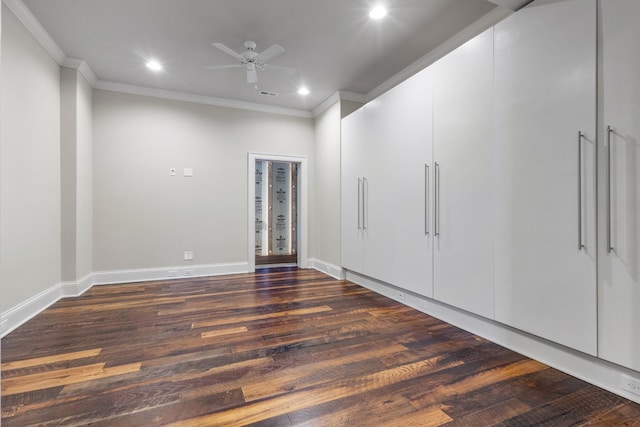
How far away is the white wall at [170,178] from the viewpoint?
426 cm

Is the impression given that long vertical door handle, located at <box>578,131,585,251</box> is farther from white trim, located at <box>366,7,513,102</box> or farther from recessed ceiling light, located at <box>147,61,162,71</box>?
recessed ceiling light, located at <box>147,61,162,71</box>

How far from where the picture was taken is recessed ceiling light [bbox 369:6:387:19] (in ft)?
8.84

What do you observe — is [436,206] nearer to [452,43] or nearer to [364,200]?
[364,200]

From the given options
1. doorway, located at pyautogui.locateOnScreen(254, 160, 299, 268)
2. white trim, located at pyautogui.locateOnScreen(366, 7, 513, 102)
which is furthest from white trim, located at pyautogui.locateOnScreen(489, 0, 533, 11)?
doorway, located at pyautogui.locateOnScreen(254, 160, 299, 268)

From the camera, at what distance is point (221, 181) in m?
4.88

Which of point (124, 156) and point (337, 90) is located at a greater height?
point (337, 90)

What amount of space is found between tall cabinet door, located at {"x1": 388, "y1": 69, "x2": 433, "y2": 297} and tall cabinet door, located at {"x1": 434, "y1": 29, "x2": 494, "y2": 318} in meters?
0.09

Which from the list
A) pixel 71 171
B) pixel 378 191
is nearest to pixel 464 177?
pixel 378 191

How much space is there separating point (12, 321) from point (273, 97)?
12.7 feet

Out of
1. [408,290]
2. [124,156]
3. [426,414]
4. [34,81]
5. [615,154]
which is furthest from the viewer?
[124,156]

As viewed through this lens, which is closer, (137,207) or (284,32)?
(284,32)

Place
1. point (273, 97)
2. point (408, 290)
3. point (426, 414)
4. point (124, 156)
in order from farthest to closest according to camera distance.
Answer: point (273, 97) < point (124, 156) < point (408, 290) < point (426, 414)

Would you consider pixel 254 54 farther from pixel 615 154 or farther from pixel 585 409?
pixel 585 409

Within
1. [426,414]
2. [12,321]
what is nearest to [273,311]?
[426,414]
